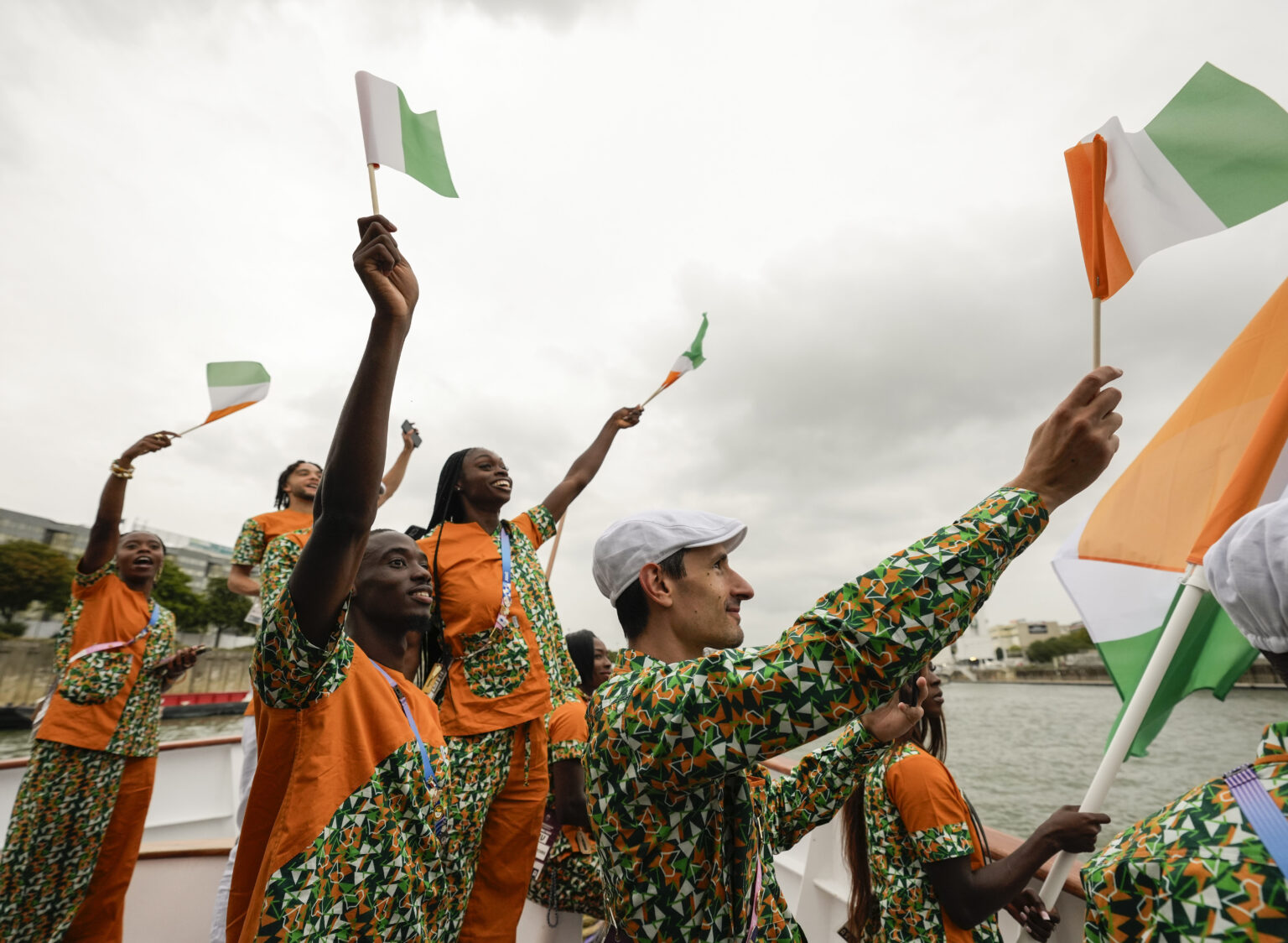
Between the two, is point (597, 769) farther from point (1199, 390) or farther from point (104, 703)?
point (104, 703)

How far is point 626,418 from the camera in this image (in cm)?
469

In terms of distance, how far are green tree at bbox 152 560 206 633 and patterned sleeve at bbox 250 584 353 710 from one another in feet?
188

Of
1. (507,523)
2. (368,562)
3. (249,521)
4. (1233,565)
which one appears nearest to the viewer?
(1233,565)

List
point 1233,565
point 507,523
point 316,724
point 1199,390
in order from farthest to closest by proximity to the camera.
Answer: point 507,523
point 1199,390
point 316,724
point 1233,565

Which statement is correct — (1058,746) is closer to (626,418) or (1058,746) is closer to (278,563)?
(626,418)

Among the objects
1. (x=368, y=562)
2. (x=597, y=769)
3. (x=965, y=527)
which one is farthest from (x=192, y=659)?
(x=965, y=527)

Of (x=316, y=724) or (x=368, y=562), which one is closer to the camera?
(x=316, y=724)

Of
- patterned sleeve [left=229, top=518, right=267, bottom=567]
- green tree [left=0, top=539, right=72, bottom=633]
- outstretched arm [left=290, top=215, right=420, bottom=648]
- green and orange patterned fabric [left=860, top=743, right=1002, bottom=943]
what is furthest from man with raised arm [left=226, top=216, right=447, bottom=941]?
green tree [left=0, top=539, right=72, bottom=633]

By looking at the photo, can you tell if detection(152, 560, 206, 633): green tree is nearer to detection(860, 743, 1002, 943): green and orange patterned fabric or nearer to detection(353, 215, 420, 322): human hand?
detection(860, 743, 1002, 943): green and orange patterned fabric

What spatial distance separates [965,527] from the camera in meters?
1.12

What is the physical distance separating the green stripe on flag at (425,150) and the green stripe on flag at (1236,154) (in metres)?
2.26

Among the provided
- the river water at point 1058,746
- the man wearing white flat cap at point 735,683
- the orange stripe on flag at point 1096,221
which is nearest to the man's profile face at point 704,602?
the man wearing white flat cap at point 735,683

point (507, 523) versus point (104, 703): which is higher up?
point (507, 523)

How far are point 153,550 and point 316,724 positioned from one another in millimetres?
4003
